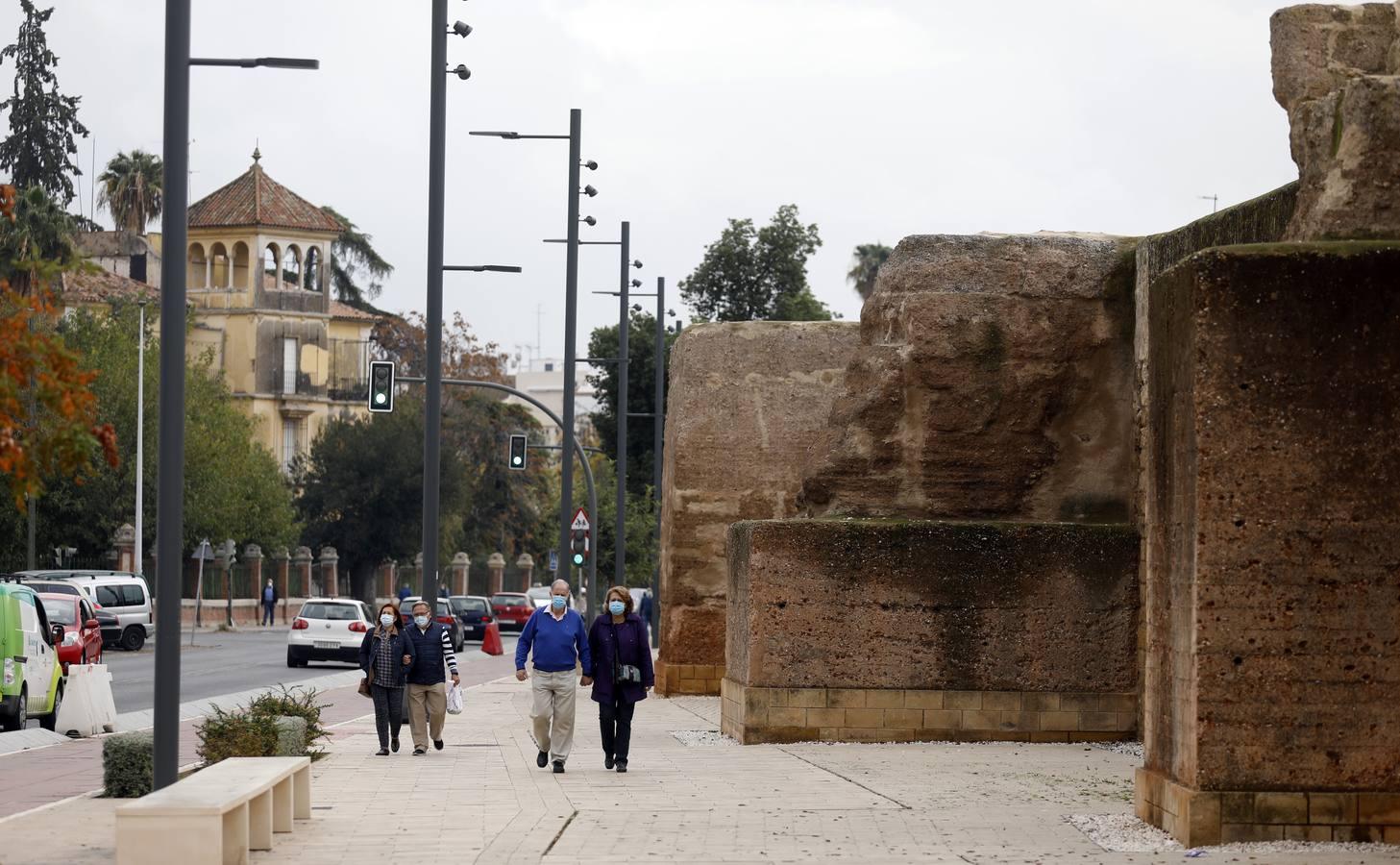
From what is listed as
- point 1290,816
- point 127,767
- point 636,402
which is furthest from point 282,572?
Answer: point 1290,816

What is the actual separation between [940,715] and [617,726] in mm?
3450

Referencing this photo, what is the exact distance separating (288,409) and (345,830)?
80.4 m

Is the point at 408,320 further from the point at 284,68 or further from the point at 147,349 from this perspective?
the point at 284,68

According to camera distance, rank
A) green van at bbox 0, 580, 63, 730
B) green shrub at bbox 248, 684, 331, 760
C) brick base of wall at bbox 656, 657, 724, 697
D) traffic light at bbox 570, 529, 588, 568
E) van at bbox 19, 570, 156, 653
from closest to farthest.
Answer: green shrub at bbox 248, 684, 331, 760, green van at bbox 0, 580, 63, 730, brick base of wall at bbox 656, 657, 724, 697, traffic light at bbox 570, 529, 588, 568, van at bbox 19, 570, 156, 653

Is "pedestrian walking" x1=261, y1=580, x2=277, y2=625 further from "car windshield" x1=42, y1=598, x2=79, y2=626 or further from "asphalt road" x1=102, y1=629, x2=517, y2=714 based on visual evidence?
"car windshield" x1=42, y1=598, x2=79, y2=626

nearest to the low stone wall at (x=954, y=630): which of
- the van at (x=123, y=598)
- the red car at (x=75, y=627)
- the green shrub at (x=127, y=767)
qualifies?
the green shrub at (x=127, y=767)

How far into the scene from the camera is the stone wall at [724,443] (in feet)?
90.9

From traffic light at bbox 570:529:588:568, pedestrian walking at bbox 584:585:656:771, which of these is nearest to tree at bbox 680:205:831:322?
traffic light at bbox 570:529:588:568

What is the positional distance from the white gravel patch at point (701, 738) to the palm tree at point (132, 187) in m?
68.5

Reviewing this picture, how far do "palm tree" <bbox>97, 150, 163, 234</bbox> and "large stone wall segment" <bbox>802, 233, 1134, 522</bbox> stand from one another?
2765 inches

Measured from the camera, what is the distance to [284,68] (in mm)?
13312

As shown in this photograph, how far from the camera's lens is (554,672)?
17000mm

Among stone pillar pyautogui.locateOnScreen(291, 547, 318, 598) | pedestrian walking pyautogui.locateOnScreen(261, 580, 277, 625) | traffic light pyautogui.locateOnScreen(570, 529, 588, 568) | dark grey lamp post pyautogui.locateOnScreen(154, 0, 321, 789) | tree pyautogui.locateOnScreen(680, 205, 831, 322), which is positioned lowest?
pedestrian walking pyautogui.locateOnScreen(261, 580, 277, 625)

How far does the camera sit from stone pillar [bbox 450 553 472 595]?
3214 inches
